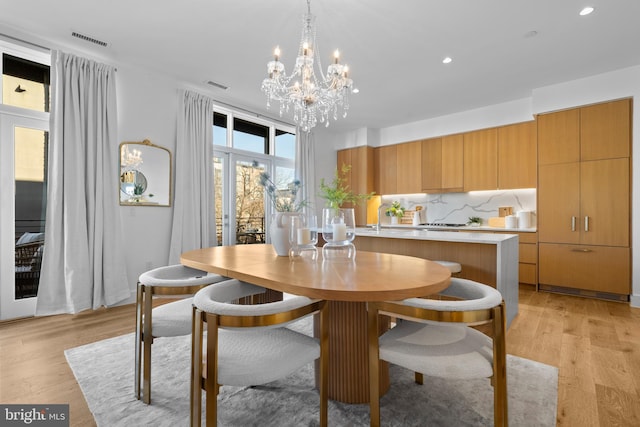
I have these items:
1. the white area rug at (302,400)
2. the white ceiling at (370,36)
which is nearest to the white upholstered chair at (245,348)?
the white area rug at (302,400)

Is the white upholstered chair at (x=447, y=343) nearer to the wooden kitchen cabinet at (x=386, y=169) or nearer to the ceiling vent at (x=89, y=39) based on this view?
the ceiling vent at (x=89, y=39)

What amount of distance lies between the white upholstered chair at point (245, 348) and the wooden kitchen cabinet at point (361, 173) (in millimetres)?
5060

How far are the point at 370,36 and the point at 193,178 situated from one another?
9.06 ft

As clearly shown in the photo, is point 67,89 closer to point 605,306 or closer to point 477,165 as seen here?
point 477,165

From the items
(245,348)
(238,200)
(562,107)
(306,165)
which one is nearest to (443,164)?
(562,107)

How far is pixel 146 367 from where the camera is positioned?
1626 mm

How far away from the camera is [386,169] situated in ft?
20.4

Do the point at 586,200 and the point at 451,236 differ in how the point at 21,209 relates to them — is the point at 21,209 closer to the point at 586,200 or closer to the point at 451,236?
the point at 451,236

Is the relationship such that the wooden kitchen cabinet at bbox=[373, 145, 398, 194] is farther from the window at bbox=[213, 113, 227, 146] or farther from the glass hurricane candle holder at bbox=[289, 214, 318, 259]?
the glass hurricane candle holder at bbox=[289, 214, 318, 259]

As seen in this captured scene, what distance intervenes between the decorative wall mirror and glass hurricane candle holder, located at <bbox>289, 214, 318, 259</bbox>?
276 centimetres

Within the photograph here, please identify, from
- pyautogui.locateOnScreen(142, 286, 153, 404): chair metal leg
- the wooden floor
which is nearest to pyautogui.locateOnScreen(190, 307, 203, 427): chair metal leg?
pyautogui.locateOnScreen(142, 286, 153, 404): chair metal leg

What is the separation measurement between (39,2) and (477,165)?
5.61m

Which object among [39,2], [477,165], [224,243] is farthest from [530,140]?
[39,2]

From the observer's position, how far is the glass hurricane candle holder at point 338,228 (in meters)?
1.71
